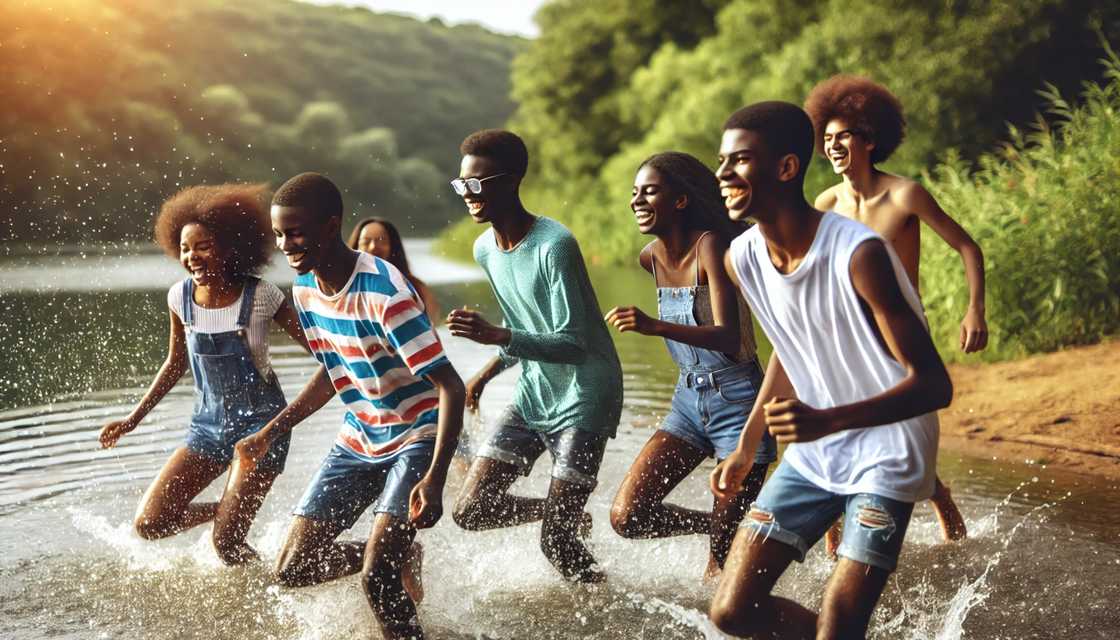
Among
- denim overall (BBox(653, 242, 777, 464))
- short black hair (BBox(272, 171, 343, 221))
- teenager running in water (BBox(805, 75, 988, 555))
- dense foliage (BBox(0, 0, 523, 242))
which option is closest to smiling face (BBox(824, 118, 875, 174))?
teenager running in water (BBox(805, 75, 988, 555))

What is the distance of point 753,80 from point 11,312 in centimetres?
1627

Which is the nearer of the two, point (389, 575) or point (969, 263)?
point (389, 575)

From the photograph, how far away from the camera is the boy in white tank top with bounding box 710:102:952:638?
3.48 m

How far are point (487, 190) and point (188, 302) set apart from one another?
63.0 inches

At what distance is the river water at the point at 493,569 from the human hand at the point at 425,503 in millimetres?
959

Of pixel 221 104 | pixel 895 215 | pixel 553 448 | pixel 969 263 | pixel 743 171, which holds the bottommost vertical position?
pixel 221 104

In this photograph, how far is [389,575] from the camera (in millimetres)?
4531

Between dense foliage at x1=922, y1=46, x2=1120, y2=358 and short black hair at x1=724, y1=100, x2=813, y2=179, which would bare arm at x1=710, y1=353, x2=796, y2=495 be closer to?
short black hair at x1=724, y1=100, x2=813, y2=179

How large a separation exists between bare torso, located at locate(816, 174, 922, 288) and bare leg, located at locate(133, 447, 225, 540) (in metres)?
3.20

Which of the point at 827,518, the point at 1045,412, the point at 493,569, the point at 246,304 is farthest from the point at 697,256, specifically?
the point at 1045,412

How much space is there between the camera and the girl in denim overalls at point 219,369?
223 inches

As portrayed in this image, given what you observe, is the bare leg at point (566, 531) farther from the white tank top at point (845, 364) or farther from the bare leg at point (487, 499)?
the white tank top at point (845, 364)

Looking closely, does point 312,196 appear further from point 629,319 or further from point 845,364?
point 845,364

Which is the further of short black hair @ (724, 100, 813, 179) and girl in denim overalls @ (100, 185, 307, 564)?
girl in denim overalls @ (100, 185, 307, 564)
